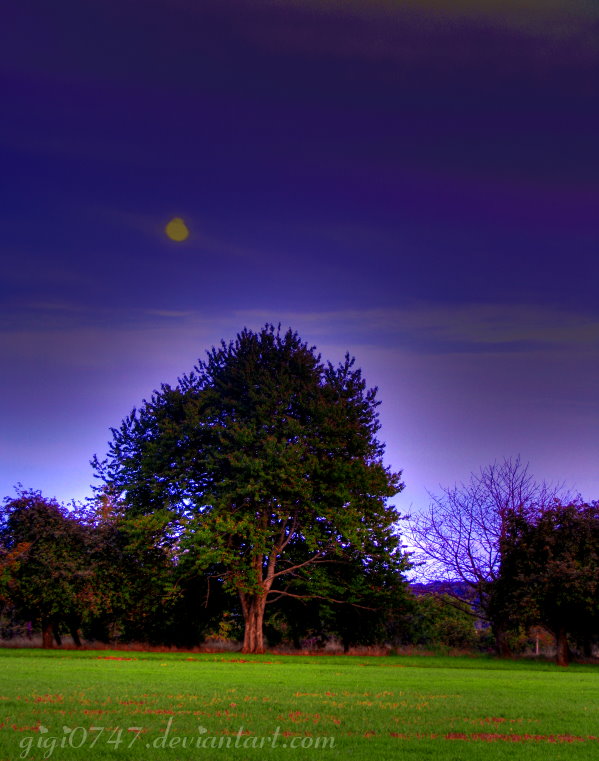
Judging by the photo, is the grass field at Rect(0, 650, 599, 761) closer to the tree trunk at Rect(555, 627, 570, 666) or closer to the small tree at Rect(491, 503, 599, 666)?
the small tree at Rect(491, 503, 599, 666)

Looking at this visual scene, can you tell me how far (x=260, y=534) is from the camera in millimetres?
40594

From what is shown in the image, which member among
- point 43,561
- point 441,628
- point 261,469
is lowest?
point 441,628

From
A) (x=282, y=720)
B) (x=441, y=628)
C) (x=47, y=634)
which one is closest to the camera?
(x=282, y=720)

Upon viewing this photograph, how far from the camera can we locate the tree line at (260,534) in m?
40.8

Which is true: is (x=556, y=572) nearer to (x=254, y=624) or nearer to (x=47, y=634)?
(x=254, y=624)

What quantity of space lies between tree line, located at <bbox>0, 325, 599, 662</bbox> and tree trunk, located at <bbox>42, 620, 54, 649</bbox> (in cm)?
8

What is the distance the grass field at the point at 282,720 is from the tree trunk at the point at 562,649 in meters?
22.8

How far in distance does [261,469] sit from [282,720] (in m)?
27.6

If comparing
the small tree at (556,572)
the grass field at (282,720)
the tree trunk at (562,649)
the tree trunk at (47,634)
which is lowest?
the tree trunk at (47,634)

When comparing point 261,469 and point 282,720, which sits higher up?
point 261,469

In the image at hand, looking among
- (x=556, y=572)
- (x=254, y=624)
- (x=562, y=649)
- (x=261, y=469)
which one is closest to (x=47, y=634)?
(x=254, y=624)

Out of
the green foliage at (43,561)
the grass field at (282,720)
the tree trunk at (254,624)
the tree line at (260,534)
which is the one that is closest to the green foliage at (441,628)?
the tree line at (260,534)

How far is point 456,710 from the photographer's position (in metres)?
14.1

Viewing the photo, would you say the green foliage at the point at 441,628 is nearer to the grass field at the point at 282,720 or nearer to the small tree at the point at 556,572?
the small tree at the point at 556,572
